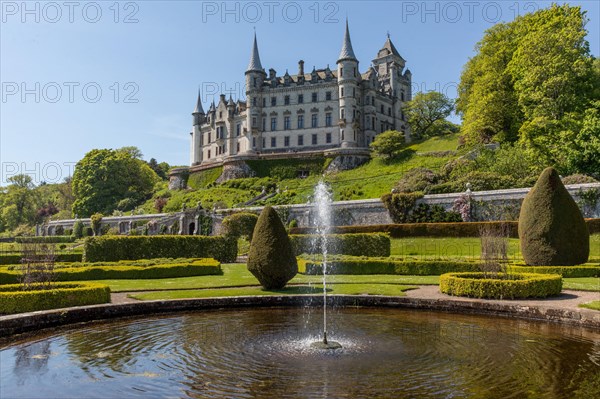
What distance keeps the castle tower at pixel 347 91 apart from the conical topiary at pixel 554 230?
5231 centimetres

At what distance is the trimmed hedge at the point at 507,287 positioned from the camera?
1548cm

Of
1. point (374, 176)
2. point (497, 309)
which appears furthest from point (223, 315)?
point (374, 176)

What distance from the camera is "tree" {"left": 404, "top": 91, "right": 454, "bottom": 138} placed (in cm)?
8162

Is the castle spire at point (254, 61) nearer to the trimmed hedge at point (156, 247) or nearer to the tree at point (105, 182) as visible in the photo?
the tree at point (105, 182)

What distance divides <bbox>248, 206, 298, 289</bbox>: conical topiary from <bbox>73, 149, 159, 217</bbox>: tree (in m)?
65.6

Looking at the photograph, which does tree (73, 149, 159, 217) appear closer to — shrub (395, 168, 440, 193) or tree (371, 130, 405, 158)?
tree (371, 130, 405, 158)

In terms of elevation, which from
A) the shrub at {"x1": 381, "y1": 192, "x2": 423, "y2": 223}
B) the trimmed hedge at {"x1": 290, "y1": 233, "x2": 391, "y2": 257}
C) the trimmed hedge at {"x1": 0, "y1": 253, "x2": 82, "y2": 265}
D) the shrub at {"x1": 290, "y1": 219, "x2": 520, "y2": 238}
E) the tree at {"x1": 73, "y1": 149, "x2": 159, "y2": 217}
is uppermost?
the tree at {"x1": 73, "y1": 149, "x2": 159, "y2": 217}

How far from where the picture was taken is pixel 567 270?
67.5 feet

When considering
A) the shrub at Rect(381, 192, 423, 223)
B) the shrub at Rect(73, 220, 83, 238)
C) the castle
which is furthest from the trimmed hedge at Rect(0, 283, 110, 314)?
the castle

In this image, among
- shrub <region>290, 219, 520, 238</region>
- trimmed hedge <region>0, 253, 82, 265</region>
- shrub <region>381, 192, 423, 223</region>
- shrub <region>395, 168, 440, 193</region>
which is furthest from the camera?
shrub <region>395, 168, 440, 193</region>

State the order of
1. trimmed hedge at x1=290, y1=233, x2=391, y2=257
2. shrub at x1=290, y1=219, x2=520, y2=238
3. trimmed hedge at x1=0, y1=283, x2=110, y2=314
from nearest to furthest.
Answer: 1. trimmed hedge at x1=0, y1=283, x2=110, y2=314
2. trimmed hedge at x1=290, y1=233, x2=391, y2=257
3. shrub at x1=290, y1=219, x2=520, y2=238

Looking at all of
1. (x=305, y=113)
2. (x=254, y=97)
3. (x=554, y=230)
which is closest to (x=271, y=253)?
(x=554, y=230)

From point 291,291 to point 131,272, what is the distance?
389 inches

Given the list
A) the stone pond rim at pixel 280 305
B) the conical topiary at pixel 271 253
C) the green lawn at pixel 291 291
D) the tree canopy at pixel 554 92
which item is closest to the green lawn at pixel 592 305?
the stone pond rim at pixel 280 305
